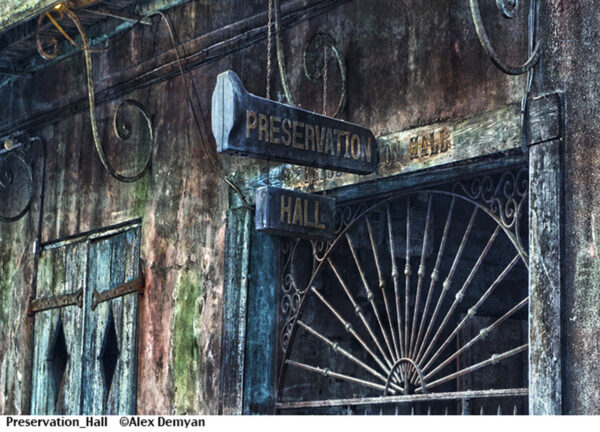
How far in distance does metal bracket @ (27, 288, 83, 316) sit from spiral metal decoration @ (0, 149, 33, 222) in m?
0.90

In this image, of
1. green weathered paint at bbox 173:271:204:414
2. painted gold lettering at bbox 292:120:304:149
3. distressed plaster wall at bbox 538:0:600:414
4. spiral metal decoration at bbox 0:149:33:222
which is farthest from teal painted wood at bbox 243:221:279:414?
spiral metal decoration at bbox 0:149:33:222

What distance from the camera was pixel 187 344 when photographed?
8016mm

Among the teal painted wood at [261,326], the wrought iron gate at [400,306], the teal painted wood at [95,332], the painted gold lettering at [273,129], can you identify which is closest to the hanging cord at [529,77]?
the wrought iron gate at [400,306]

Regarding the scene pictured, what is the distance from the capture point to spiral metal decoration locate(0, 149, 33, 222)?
10.3 metres

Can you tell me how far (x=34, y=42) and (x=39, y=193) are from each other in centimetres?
139

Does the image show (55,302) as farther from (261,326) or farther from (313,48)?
(313,48)

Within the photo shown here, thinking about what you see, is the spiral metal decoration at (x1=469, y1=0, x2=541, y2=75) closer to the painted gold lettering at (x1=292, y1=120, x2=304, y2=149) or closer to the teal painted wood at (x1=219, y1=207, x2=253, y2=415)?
the painted gold lettering at (x1=292, y1=120, x2=304, y2=149)

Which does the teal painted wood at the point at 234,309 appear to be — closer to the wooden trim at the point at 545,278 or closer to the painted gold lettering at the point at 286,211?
the painted gold lettering at the point at 286,211

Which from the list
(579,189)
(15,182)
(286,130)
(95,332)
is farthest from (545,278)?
(15,182)

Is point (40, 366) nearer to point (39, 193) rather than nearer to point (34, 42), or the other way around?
point (39, 193)

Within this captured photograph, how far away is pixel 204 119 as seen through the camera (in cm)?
816

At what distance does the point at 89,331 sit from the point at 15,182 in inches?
82.4

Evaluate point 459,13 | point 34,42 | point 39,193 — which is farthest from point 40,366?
point 459,13
